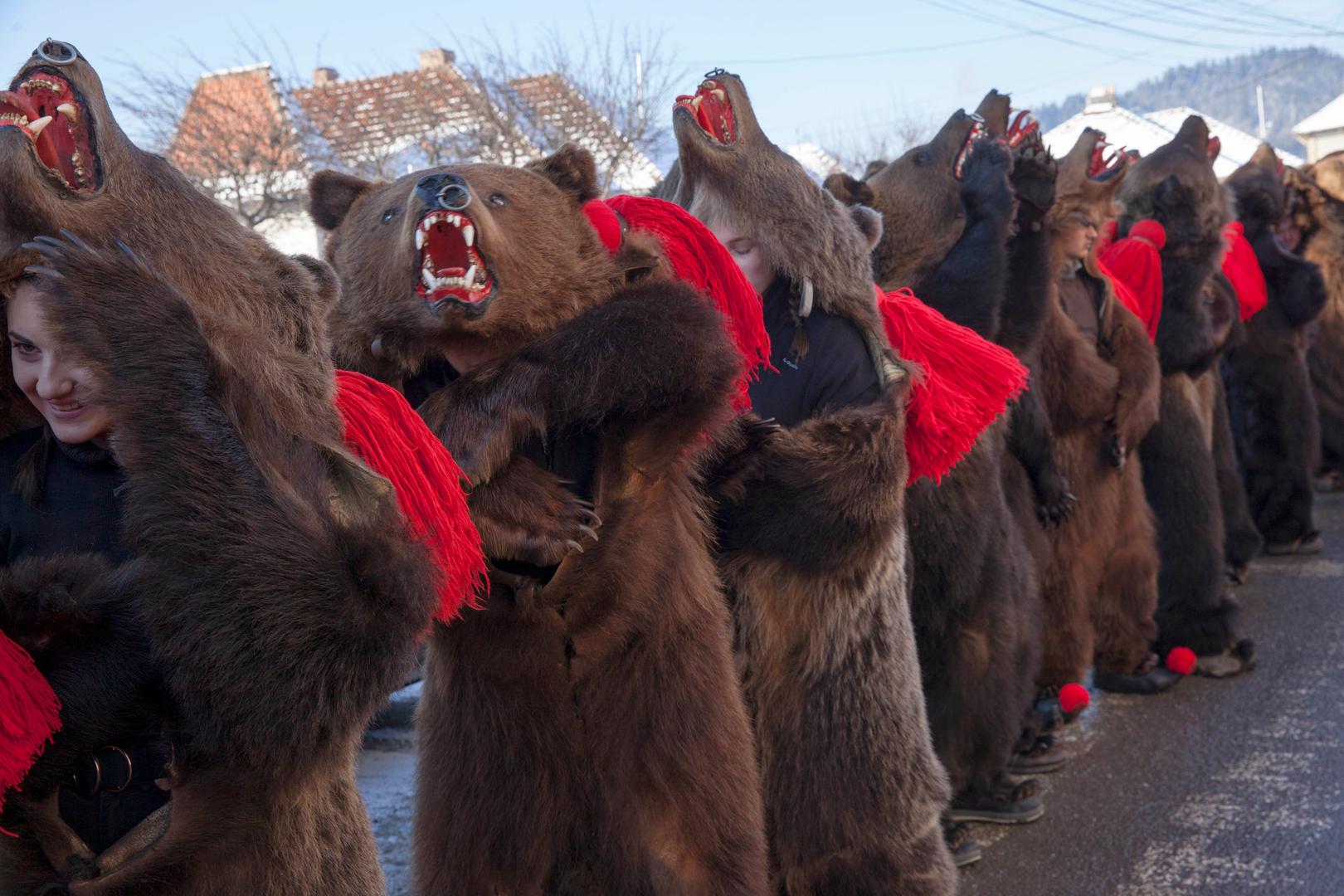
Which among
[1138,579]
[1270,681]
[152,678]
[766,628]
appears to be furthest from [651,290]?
[1270,681]

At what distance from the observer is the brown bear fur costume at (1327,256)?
9.35 metres

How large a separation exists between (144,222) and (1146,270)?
17.0 feet

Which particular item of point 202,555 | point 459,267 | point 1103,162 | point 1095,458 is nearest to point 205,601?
point 202,555

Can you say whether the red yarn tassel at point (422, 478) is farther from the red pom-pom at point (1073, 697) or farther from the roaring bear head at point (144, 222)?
the red pom-pom at point (1073, 697)

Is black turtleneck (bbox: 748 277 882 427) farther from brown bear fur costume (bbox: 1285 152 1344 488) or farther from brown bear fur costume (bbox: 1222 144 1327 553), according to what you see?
brown bear fur costume (bbox: 1285 152 1344 488)

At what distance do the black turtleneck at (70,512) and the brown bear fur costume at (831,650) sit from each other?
1.23m

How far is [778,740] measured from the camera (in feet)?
9.19

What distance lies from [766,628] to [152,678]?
1393 mm

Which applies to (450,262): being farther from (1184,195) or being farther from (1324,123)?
(1324,123)

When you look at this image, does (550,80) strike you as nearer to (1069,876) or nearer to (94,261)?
(1069,876)

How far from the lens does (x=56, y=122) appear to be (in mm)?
1732

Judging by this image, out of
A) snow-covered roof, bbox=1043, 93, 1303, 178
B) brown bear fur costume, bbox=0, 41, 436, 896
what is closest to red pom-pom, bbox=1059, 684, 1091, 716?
brown bear fur costume, bbox=0, 41, 436, 896

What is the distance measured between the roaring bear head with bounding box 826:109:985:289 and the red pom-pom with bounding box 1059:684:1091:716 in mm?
1970

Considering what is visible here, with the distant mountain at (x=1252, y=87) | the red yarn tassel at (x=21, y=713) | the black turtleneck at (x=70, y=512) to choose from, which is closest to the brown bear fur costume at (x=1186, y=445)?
the black turtleneck at (x=70, y=512)
